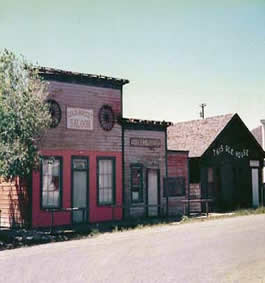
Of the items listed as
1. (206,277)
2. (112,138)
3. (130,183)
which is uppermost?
(112,138)

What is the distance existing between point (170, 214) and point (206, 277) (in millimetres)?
14106

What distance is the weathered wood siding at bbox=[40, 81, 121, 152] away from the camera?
19.6 m

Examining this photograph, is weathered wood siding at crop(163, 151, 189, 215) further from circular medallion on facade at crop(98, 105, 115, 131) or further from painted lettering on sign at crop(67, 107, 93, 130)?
painted lettering on sign at crop(67, 107, 93, 130)

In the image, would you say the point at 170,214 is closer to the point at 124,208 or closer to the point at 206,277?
the point at 124,208

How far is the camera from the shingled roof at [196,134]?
26469mm

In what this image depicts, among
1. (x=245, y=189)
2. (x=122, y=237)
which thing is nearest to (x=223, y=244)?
(x=122, y=237)

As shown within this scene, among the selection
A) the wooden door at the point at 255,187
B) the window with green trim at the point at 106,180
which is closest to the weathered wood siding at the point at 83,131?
the window with green trim at the point at 106,180

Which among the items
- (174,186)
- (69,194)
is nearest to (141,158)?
(174,186)

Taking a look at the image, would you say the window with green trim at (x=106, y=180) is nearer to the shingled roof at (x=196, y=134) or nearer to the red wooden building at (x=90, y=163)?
the red wooden building at (x=90, y=163)

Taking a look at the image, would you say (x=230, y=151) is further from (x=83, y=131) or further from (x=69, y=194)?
(x=69, y=194)

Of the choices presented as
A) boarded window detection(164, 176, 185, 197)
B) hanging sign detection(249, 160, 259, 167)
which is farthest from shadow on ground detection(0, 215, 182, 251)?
hanging sign detection(249, 160, 259, 167)

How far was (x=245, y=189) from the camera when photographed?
2853 cm

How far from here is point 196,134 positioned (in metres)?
28.0

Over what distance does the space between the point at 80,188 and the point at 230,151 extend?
11.0m
